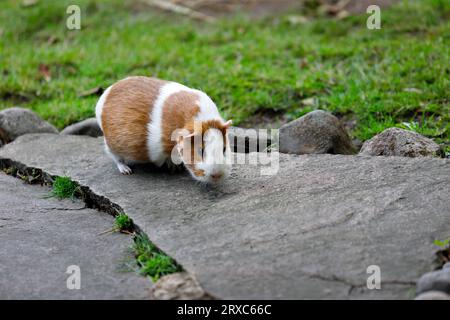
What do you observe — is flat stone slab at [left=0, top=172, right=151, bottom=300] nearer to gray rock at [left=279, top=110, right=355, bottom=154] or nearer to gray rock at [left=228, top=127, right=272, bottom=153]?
gray rock at [left=228, top=127, right=272, bottom=153]

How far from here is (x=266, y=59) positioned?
819cm

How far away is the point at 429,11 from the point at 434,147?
14.6 ft

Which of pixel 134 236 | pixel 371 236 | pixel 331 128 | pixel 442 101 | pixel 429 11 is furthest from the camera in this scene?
pixel 429 11

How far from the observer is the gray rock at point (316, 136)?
17.6 ft

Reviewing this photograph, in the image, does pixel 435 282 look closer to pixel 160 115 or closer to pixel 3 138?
pixel 160 115

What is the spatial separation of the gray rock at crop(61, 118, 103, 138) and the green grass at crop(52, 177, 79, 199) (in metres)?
1.44

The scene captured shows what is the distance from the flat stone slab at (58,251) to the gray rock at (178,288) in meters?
0.07

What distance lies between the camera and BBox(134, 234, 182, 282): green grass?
12.1 feet

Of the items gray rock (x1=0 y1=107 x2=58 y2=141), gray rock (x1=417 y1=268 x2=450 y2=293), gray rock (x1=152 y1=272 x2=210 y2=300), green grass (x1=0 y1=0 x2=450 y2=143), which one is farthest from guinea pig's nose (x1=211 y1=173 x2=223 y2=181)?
gray rock (x1=0 y1=107 x2=58 y2=141)

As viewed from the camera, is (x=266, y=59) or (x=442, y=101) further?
(x=266, y=59)

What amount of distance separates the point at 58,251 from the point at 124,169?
1184 millimetres

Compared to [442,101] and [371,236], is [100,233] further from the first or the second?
[442,101]
